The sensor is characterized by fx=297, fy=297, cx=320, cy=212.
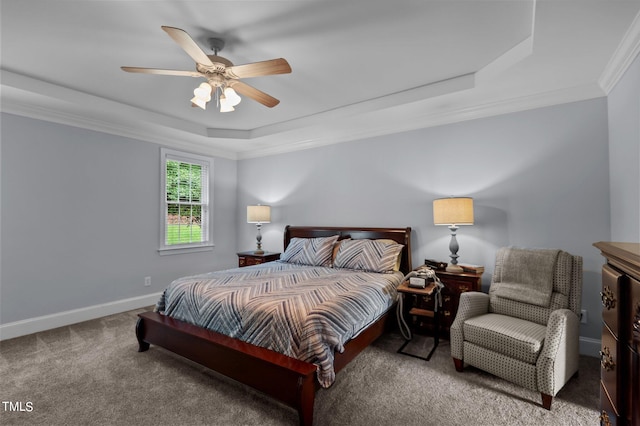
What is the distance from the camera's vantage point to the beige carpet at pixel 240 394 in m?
1.90

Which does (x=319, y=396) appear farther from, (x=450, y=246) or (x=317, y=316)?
(x=450, y=246)

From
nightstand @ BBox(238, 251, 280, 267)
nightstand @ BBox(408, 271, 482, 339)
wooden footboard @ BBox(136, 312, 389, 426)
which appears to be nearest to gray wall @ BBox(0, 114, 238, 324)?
nightstand @ BBox(238, 251, 280, 267)

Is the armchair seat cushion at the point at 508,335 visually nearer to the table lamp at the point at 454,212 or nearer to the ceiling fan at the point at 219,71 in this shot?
the table lamp at the point at 454,212

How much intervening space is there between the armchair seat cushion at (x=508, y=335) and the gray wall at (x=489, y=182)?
920 millimetres

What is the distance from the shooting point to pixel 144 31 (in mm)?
2172

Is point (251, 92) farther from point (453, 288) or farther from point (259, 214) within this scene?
point (453, 288)

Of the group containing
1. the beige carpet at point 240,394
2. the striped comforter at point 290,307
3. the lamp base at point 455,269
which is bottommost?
the beige carpet at point 240,394

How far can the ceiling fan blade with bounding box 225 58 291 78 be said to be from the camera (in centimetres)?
200

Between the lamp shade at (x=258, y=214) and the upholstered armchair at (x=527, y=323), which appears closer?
the upholstered armchair at (x=527, y=323)

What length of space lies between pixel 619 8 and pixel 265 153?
437cm

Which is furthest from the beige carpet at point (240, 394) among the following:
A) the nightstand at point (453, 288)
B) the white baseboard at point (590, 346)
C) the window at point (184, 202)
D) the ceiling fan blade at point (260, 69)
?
the ceiling fan blade at point (260, 69)

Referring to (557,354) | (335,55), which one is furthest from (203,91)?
(557,354)

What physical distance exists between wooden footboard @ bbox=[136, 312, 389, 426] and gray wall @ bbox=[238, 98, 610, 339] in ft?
5.07

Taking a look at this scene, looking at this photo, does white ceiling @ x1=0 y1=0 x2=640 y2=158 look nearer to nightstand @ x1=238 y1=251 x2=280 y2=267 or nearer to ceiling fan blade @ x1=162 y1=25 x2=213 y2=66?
ceiling fan blade @ x1=162 y1=25 x2=213 y2=66
